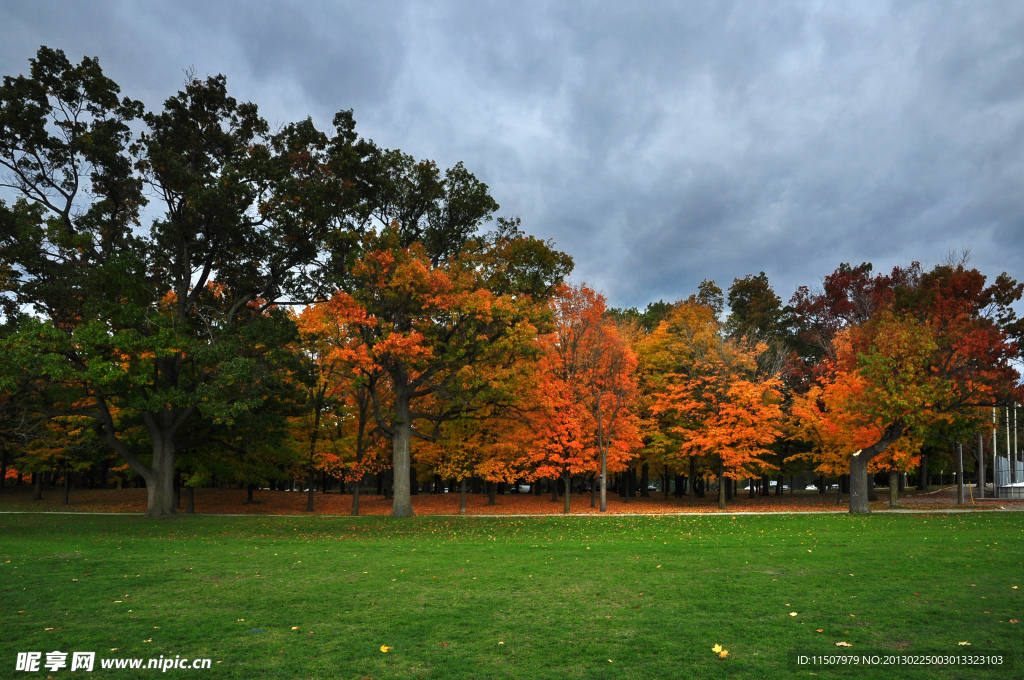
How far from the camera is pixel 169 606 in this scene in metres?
8.46

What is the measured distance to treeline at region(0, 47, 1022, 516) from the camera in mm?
24547

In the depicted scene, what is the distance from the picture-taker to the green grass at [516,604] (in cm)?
625

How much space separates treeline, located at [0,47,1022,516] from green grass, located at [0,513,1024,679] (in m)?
10.6

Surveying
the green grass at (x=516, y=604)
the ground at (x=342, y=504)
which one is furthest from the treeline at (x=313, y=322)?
the green grass at (x=516, y=604)

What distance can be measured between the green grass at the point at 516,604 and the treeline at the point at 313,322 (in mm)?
10614

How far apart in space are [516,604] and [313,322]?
18392 millimetres

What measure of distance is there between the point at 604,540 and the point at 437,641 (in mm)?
11139

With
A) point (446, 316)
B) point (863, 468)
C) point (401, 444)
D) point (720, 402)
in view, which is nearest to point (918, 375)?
point (863, 468)

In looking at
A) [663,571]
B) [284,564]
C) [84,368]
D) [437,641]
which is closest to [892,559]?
[663,571]

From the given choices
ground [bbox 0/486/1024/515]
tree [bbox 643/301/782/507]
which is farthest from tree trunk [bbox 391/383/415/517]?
tree [bbox 643/301/782/507]

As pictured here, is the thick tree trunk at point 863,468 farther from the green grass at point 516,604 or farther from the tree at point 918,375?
the green grass at point 516,604

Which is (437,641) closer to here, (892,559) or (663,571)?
(663,571)

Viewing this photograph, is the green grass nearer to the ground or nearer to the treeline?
the treeline

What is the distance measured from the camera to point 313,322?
24656mm
